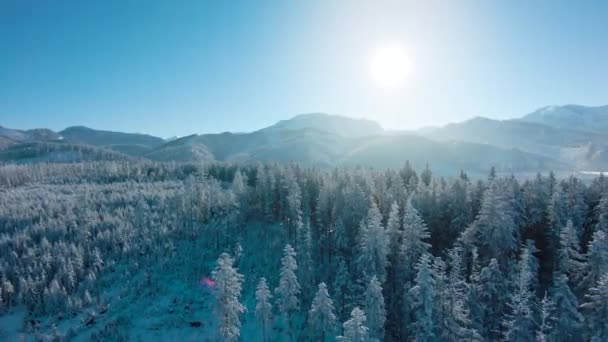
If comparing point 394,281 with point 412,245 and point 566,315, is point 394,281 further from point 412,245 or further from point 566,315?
point 566,315

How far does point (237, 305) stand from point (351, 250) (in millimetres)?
23583

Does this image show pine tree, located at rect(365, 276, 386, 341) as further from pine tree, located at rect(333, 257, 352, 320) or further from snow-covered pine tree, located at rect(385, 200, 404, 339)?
pine tree, located at rect(333, 257, 352, 320)

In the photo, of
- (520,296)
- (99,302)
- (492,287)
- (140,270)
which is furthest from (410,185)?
(99,302)

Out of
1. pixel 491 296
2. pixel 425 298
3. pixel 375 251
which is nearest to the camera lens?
pixel 425 298

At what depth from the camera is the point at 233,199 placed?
83500mm

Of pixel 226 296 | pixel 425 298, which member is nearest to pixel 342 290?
pixel 425 298

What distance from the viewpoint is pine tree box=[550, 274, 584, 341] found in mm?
28438

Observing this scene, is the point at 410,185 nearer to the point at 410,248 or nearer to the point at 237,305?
the point at 410,248

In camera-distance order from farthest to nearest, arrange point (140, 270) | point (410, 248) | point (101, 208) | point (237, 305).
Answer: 1. point (101, 208)
2. point (140, 270)
3. point (410, 248)
4. point (237, 305)

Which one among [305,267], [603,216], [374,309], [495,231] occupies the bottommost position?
[305,267]

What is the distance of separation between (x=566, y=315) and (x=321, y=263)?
1272 inches

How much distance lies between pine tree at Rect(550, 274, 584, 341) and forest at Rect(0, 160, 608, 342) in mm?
116

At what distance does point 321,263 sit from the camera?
180 feet

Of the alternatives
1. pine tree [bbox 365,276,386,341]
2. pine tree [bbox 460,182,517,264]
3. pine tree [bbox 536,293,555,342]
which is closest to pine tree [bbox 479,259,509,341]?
pine tree [bbox 536,293,555,342]
